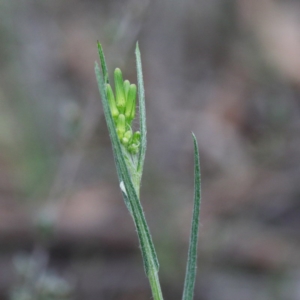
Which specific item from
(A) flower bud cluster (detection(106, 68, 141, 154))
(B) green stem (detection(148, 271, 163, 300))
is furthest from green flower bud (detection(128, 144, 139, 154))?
(B) green stem (detection(148, 271, 163, 300))

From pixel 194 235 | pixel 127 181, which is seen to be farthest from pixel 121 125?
pixel 194 235

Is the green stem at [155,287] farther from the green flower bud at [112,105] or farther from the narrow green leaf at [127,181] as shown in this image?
the green flower bud at [112,105]

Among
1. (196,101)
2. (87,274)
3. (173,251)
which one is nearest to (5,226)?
(87,274)

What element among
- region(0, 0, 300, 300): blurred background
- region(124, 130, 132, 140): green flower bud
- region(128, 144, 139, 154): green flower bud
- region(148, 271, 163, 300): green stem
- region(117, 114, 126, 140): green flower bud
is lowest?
region(148, 271, 163, 300): green stem

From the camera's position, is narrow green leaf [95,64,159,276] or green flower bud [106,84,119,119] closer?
narrow green leaf [95,64,159,276]

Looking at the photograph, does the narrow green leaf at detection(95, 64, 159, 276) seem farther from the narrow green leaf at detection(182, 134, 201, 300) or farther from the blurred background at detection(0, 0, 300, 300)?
the blurred background at detection(0, 0, 300, 300)

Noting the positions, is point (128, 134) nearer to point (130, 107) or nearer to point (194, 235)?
point (130, 107)

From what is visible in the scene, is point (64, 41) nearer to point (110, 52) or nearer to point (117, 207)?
point (117, 207)
